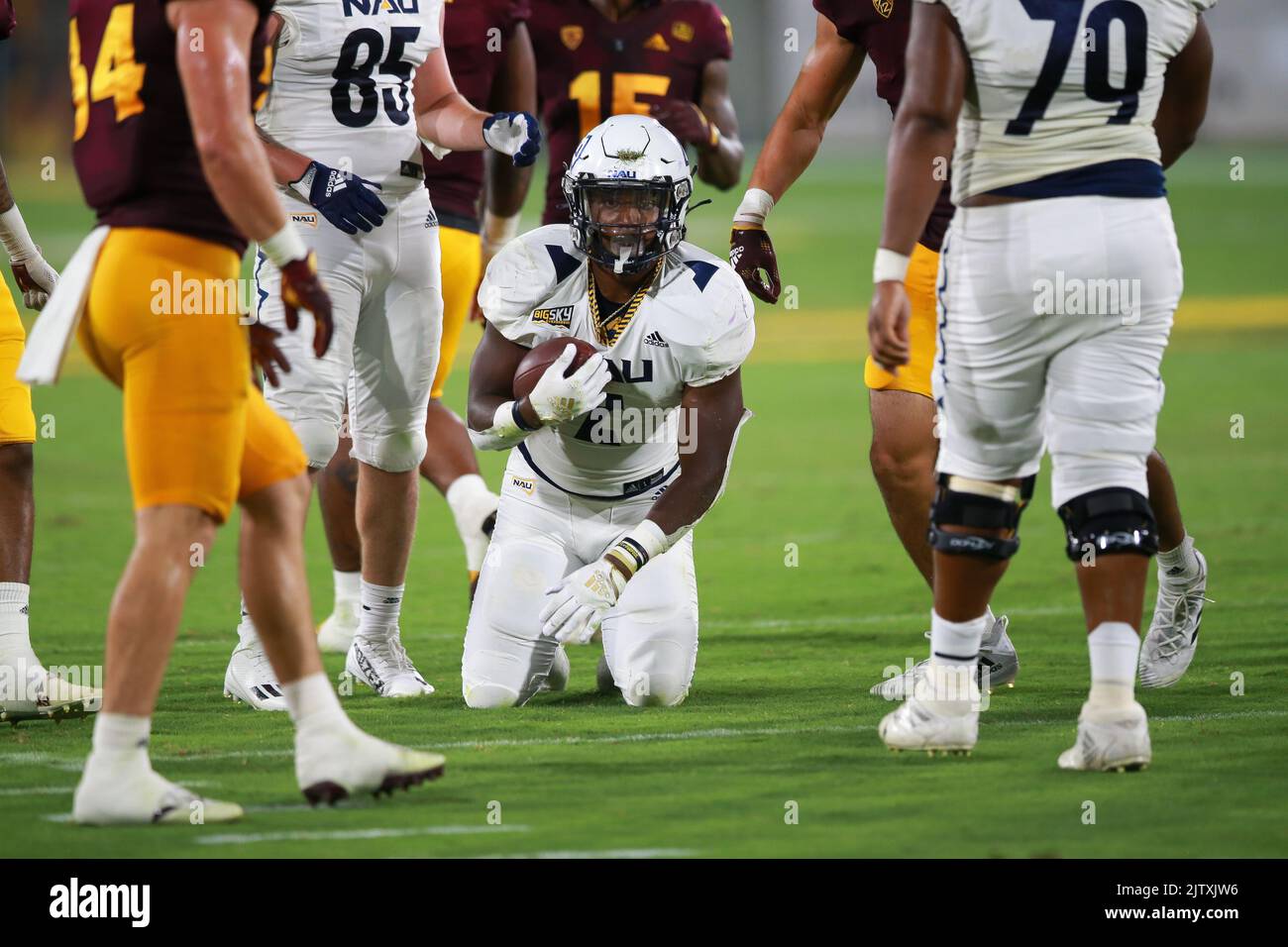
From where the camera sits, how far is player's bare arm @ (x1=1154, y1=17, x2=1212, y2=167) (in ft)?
15.4

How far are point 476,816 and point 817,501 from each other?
5919 mm

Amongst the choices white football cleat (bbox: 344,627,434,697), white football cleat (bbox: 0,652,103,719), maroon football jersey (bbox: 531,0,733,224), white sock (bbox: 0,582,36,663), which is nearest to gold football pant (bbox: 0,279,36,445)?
white sock (bbox: 0,582,36,663)

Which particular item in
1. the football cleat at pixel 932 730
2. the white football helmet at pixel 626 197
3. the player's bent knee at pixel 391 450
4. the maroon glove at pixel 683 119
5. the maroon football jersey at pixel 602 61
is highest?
the maroon football jersey at pixel 602 61

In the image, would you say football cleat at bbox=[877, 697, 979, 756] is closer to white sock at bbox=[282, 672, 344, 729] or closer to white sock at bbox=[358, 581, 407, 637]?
white sock at bbox=[282, 672, 344, 729]

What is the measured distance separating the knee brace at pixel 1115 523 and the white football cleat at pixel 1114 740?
35cm

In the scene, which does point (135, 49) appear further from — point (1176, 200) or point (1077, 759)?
point (1176, 200)

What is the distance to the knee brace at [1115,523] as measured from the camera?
4.18m

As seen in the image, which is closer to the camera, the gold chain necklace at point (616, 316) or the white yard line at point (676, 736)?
the white yard line at point (676, 736)

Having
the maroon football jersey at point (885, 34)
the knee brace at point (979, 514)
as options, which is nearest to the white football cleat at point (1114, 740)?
the knee brace at point (979, 514)

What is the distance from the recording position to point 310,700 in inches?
156

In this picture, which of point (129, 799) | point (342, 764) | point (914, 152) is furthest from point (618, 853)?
point (914, 152)

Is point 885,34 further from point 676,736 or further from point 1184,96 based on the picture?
point 676,736

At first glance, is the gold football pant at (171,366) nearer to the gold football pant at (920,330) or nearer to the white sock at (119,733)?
the white sock at (119,733)

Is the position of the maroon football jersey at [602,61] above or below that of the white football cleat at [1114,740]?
above
